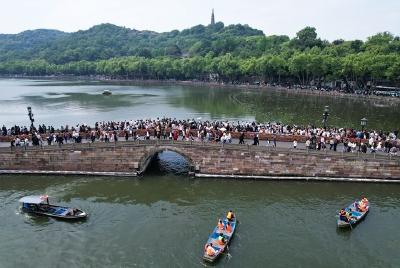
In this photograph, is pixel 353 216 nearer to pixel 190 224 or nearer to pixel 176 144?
pixel 190 224

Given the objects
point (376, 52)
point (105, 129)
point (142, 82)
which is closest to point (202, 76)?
point (142, 82)

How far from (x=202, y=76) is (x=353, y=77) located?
79.7m

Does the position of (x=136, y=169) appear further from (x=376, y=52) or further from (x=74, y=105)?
(x=376, y=52)

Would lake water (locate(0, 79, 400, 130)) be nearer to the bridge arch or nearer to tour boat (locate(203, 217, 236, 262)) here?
the bridge arch

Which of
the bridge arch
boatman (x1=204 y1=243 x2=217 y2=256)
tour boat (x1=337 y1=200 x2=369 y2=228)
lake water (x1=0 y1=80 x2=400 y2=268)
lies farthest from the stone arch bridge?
boatman (x1=204 y1=243 x2=217 y2=256)

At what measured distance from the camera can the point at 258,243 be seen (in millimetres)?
28344

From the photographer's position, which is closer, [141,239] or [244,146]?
[141,239]

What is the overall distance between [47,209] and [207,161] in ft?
52.4

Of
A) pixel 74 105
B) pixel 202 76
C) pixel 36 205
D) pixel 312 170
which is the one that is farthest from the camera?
pixel 202 76

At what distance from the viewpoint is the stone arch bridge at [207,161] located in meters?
38.2

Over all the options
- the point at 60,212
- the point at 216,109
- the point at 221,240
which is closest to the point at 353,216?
the point at 221,240

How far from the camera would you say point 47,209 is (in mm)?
32844

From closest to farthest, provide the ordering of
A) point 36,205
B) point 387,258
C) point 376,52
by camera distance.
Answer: point 387,258
point 36,205
point 376,52

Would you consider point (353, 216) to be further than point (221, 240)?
Yes
